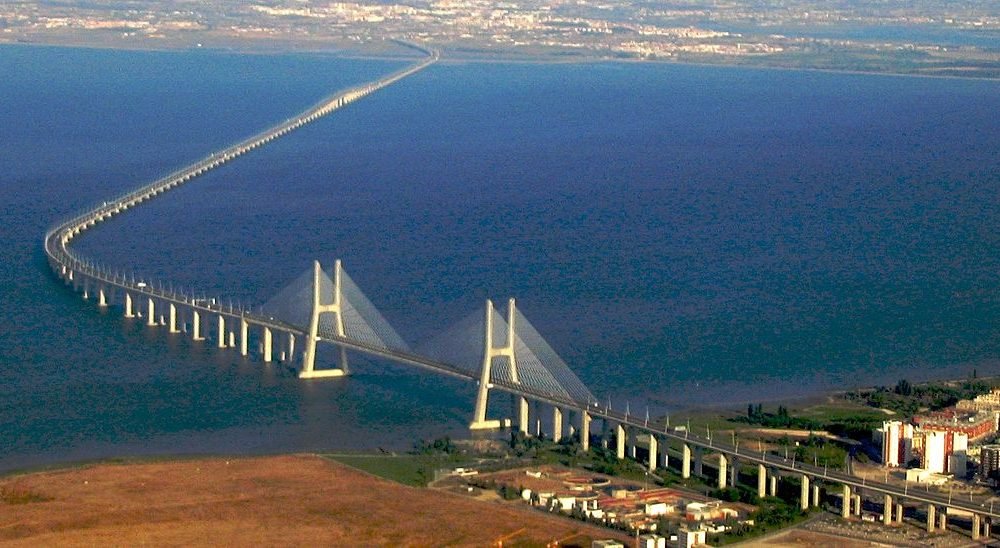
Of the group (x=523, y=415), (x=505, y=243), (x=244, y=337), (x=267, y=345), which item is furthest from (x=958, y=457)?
(x=505, y=243)

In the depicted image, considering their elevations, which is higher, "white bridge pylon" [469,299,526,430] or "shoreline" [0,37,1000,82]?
"white bridge pylon" [469,299,526,430]

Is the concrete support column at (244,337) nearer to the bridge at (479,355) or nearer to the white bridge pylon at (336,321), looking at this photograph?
the bridge at (479,355)

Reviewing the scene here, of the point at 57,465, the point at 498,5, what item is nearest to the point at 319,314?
the point at 57,465

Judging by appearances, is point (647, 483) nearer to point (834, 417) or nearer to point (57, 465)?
point (834, 417)

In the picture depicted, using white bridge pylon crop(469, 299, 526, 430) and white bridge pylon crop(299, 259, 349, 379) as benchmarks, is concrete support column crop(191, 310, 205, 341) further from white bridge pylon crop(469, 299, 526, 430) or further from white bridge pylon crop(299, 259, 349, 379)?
white bridge pylon crop(469, 299, 526, 430)

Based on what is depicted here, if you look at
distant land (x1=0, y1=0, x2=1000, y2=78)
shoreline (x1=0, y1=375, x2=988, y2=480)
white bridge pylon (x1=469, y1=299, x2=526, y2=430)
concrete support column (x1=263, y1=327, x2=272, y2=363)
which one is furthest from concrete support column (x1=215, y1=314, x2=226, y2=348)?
distant land (x1=0, y1=0, x2=1000, y2=78)

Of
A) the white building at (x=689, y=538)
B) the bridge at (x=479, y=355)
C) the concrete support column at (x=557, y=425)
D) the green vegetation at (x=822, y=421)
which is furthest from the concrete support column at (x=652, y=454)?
the white building at (x=689, y=538)
